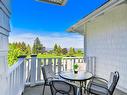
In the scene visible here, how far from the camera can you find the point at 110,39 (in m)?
6.44

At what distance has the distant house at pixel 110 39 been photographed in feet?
17.9

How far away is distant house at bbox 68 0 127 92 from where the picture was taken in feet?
17.9

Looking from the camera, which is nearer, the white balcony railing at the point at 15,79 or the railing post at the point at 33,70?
the white balcony railing at the point at 15,79

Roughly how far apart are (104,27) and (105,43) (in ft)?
2.33

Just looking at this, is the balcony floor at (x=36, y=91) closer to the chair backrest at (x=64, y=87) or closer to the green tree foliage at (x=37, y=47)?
the chair backrest at (x=64, y=87)

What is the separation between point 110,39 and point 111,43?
6.8 inches

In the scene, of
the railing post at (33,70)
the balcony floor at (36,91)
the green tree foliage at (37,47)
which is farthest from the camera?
the green tree foliage at (37,47)

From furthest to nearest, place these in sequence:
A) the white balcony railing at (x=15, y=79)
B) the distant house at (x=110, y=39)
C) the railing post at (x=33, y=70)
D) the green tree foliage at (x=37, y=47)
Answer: the green tree foliage at (x=37, y=47) → the railing post at (x=33, y=70) → the distant house at (x=110, y=39) → the white balcony railing at (x=15, y=79)

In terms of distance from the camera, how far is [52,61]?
22.4 feet

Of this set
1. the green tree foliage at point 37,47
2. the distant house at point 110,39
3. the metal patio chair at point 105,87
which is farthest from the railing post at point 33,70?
the green tree foliage at point 37,47

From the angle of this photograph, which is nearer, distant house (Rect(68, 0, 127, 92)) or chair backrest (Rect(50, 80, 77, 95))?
chair backrest (Rect(50, 80, 77, 95))

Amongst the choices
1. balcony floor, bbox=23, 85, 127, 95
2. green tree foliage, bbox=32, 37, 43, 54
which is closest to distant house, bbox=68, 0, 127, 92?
balcony floor, bbox=23, 85, 127, 95

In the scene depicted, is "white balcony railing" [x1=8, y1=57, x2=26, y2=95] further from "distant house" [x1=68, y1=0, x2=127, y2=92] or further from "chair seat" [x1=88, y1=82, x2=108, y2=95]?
"distant house" [x1=68, y1=0, x2=127, y2=92]

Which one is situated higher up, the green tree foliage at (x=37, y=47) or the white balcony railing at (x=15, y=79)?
the green tree foliage at (x=37, y=47)
